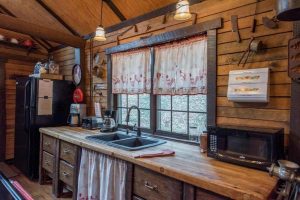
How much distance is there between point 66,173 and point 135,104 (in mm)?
1172

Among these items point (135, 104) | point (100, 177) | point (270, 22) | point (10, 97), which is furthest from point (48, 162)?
point (270, 22)

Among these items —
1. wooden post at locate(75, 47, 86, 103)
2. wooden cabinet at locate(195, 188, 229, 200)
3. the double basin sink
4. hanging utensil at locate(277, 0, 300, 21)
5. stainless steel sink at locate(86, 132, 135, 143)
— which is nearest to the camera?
hanging utensil at locate(277, 0, 300, 21)

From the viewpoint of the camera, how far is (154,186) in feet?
5.12

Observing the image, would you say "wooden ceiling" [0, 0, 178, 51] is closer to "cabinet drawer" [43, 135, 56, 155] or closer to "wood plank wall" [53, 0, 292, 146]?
"wood plank wall" [53, 0, 292, 146]

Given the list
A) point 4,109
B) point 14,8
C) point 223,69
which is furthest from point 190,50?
point 4,109

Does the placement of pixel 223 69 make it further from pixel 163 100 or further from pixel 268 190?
pixel 268 190

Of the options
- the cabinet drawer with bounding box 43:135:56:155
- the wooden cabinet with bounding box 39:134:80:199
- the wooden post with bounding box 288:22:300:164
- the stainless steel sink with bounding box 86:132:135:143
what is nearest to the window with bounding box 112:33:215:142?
the stainless steel sink with bounding box 86:132:135:143

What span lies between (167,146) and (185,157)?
1.30ft

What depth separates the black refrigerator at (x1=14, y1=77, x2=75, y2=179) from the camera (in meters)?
3.16

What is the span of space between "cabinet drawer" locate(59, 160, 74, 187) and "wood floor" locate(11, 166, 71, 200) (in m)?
0.35

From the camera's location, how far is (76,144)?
2.30 metres

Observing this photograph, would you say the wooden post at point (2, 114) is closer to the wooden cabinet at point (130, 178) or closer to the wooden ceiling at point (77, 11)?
the wooden ceiling at point (77, 11)

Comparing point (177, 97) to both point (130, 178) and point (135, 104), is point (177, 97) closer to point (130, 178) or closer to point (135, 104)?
point (135, 104)

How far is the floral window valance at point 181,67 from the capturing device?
2104 millimetres
